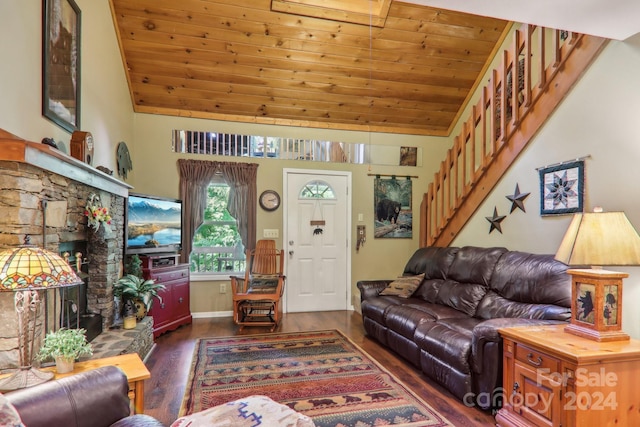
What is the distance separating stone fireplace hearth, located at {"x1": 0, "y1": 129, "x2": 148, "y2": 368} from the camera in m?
1.79

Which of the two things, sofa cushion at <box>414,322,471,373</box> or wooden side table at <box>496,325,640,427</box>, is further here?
sofa cushion at <box>414,322,471,373</box>

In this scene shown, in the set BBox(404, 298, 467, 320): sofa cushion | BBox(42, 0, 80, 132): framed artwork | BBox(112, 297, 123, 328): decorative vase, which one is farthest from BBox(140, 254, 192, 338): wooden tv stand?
BBox(404, 298, 467, 320): sofa cushion

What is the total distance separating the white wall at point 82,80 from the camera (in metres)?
1.93

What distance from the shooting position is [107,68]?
357cm

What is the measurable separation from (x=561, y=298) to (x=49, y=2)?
160 inches

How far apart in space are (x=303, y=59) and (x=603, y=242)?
146 inches

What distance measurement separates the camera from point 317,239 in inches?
207

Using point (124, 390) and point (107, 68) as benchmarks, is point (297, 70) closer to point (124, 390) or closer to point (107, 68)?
point (107, 68)

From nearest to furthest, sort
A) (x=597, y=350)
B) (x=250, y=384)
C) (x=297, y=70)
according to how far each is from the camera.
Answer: (x=597, y=350), (x=250, y=384), (x=297, y=70)

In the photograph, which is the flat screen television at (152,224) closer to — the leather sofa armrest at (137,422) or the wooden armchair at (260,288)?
the wooden armchair at (260,288)

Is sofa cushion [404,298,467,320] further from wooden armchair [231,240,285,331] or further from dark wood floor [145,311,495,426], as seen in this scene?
wooden armchair [231,240,285,331]

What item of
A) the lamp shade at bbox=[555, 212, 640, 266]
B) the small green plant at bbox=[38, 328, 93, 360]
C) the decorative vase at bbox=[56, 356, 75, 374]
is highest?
the lamp shade at bbox=[555, 212, 640, 266]

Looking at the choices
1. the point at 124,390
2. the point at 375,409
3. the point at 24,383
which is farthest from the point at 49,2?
the point at 375,409

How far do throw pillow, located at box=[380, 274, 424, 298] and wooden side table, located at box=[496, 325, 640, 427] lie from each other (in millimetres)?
1904
